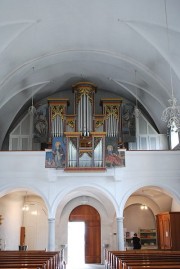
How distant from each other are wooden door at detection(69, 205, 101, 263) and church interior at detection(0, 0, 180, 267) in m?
0.05

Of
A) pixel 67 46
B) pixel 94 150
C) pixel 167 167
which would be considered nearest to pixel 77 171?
pixel 94 150

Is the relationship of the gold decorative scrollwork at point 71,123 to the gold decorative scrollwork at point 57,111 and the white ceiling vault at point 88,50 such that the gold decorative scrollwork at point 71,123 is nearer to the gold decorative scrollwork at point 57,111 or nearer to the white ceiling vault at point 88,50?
the gold decorative scrollwork at point 57,111

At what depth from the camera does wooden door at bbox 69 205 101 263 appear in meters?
17.9

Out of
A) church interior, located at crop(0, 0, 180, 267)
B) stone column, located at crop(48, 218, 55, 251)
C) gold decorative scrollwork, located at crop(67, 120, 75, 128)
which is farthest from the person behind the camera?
gold decorative scrollwork, located at crop(67, 120, 75, 128)

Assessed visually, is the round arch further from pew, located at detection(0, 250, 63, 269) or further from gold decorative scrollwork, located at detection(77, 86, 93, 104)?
gold decorative scrollwork, located at detection(77, 86, 93, 104)

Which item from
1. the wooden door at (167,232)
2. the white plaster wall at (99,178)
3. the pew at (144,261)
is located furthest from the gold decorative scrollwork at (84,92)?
the pew at (144,261)

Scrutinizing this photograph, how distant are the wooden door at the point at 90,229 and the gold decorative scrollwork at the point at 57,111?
17.7ft

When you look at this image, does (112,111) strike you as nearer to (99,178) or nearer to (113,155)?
(113,155)

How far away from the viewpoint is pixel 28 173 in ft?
48.2

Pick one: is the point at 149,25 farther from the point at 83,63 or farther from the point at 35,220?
the point at 35,220

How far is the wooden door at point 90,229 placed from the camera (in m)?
17.9

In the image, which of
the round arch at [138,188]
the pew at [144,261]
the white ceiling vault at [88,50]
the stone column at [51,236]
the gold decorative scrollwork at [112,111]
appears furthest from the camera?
the gold decorative scrollwork at [112,111]

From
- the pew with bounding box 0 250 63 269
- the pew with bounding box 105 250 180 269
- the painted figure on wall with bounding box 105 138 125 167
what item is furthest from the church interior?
the pew with bounding box 0 250 63 269

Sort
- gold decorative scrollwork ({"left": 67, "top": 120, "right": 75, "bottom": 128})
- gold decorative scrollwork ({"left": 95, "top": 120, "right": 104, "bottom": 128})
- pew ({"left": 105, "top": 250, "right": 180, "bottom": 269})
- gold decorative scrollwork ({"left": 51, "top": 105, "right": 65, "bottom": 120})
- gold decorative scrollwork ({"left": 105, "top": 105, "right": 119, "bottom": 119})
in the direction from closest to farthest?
pew ({"left": 105, "top": 250, "right": 180, "bottom": 269}) < gold decorative scrollwork ({"left": 67, "top": 120, "right": 75, "bottom": 128}) < gold decorative scrollwork ({"left": 95, "top": 120, "right": 104, "bottom": 128}) < gold decorative scrollwork ({"left": 51, "top": 105, "right": 65, "bottom": 120}) < gold decorative scrollwork ({"left": 105, "top": 105, "right": 119, "bottom": 119})
